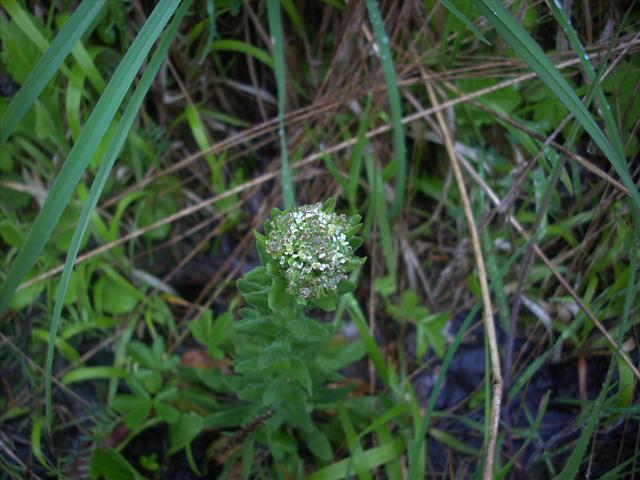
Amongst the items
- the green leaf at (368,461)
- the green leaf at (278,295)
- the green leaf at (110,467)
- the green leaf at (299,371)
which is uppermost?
the green leaf at (278,295)

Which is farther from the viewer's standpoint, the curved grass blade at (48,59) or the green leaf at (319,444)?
the green leaf at (319,444)

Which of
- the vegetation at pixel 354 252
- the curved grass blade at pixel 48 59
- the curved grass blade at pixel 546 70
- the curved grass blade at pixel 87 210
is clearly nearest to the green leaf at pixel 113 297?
the vegetation at pixel 354 252

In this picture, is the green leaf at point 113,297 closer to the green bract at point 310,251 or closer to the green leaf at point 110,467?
the green leaf at point 110,467

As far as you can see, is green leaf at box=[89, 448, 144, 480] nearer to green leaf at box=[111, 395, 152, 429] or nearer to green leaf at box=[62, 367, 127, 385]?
green leaf at box=[111, 395, 152, 429]

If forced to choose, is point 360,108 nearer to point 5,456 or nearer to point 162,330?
point 162,330

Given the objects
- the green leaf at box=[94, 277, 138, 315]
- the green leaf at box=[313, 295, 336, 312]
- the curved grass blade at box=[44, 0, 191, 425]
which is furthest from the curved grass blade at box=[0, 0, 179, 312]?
the green leaf at box=[94, 277, 138, 315]

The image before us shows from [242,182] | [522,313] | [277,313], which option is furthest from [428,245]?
[277,313]
